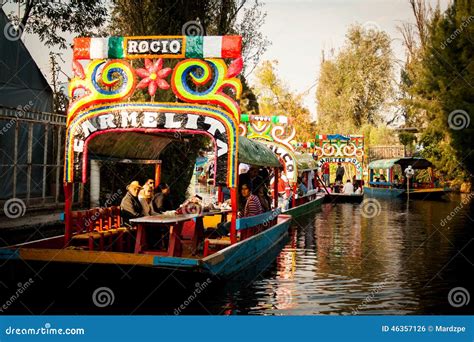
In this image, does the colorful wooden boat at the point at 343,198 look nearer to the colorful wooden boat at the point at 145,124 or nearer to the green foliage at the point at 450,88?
the green foliage at the point at 450,88

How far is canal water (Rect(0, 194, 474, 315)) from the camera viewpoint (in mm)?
9078

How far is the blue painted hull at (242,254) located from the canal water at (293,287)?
216 millimetres

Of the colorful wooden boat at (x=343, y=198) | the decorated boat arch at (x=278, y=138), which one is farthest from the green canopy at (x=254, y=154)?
the colorful wooden boat at (x=343, y=198)

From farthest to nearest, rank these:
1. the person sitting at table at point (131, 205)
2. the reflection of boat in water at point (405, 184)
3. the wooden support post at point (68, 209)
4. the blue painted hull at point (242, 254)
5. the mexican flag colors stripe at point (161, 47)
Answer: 1. the reflection of boat in water at point (405, 184)
2. the person sitting at table at point (131, 205)
3. the wooden support post at point (68, 209)
4. the mexican flag colors stripe at point (161, 47)
5. the blue painted hull at point (242, 254)

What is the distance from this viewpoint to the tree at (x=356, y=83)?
45.8 metres

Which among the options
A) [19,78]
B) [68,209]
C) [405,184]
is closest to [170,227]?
[68,209]

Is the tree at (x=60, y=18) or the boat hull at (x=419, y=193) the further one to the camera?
the boat hull at (x=419, y=193)

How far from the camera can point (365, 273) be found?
1217 cm

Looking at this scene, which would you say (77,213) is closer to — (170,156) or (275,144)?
(170,156)

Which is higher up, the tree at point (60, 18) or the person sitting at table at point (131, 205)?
the tree at point (60, 18)

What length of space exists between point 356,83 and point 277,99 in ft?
20.3
